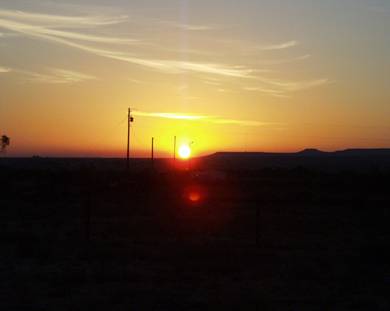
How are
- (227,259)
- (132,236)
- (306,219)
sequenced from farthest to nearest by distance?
(306,219), (132,236), (227,259)

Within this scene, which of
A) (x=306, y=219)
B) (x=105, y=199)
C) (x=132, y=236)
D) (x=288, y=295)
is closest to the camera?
(x=288, y=295)

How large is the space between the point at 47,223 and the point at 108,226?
2.87 m

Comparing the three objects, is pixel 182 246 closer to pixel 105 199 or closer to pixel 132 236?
pixel 132 236

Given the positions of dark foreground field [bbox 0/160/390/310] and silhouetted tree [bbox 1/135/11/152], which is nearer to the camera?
dark foreground field [bbox 0/160/390/310]

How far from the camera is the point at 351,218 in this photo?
104ft

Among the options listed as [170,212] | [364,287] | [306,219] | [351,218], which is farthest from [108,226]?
[364,287]

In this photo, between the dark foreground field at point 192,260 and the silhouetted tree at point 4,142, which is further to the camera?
the silhouetted tree at point 4,142

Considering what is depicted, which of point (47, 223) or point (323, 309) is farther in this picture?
point (47, 223)

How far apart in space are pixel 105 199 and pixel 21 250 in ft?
71.9

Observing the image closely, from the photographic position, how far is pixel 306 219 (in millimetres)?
31219

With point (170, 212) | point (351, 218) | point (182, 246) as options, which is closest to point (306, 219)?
point (351, 218)

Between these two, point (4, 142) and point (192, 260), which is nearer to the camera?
point (192, 260)

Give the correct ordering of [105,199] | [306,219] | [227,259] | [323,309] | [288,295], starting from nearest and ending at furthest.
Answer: [323,309] < [288,295] < [227,259] < [306,219] < [105,199]

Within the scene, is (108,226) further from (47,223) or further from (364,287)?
(364,287)
